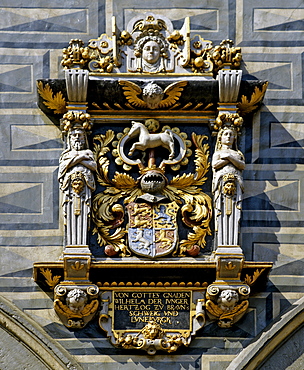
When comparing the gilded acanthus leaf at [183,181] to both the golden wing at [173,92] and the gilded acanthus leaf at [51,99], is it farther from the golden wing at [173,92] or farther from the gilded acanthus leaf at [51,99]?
the gilded acanthus leaf at [51,99]

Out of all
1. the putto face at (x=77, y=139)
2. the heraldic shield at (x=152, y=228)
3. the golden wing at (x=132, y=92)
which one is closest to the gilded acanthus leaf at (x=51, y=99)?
the putto face at (x=77, y=139)

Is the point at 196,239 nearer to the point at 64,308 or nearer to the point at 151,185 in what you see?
the point at 151,185

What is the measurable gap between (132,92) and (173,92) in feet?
1.20

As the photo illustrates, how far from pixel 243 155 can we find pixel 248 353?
1793 millimetres

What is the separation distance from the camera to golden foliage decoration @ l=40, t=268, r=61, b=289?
1241 cm

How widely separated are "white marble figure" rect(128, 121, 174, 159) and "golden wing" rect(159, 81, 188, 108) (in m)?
0.28

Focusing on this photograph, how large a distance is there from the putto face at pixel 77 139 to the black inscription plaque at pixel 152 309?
134cm

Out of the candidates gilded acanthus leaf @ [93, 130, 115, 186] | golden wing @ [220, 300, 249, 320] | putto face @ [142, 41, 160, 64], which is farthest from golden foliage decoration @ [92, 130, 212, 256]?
putto face @ [142, 41, 160, 64]

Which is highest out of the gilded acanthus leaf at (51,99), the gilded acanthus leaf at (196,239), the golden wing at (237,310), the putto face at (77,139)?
the gilded acanthus leaf at (51,99)

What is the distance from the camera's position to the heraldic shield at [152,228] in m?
12.5

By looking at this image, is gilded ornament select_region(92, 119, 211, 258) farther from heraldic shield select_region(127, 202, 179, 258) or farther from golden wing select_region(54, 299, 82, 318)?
golden wing select_region(54, 299, 82, 318)

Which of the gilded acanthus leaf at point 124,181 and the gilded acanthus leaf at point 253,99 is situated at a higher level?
the gilded acanthus leaf at point 253,99

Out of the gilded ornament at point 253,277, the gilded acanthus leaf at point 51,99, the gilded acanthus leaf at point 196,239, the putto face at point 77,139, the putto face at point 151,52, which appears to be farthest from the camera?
the putto face at point 151,52

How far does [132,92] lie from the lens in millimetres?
12852
